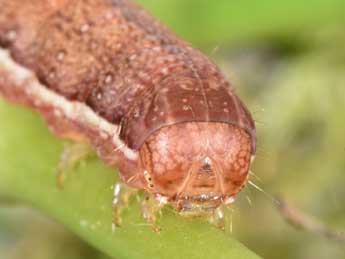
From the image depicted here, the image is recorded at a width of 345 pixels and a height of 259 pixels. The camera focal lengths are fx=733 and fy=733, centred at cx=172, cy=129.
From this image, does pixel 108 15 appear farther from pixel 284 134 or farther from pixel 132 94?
pixel 284 134

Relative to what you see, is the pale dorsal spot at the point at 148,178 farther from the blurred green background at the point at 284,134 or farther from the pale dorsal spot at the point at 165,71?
the blurred green background at the point at 284,134

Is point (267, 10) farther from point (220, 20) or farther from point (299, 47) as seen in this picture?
point (299, 47)

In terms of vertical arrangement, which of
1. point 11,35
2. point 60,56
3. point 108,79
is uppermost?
point 108,79

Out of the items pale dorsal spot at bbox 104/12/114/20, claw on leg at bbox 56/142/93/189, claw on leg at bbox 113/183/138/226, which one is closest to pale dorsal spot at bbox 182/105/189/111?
claw on leg at bbox 113/183/138/226

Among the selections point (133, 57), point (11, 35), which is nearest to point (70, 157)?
point (133, 57)

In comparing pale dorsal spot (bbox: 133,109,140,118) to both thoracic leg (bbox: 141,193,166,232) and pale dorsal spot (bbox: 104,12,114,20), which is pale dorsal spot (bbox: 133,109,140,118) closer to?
thoracic leg (bbox: 141,193,166,232)

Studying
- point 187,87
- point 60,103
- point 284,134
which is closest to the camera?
point 187,87
